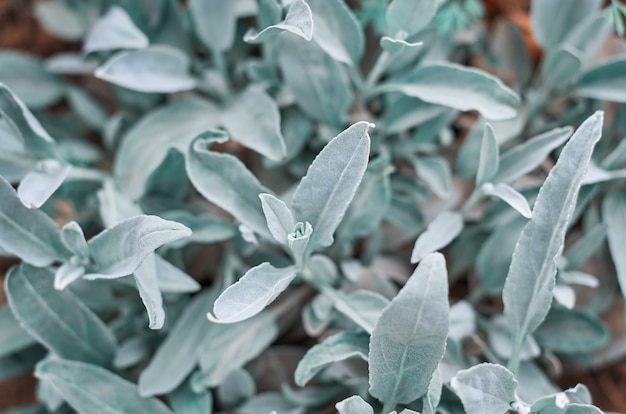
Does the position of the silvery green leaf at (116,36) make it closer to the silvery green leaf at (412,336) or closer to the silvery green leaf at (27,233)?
the silvery green leaf at (27,233)

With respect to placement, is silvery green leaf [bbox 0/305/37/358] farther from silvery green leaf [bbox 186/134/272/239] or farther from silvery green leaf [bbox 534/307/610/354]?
silvery green leaf [bbox 534/307/610/354]

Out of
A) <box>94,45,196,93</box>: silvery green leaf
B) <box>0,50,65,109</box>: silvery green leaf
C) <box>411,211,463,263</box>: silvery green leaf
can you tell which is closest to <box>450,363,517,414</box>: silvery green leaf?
<box>411,211,463,263</box>: silvery green leaf

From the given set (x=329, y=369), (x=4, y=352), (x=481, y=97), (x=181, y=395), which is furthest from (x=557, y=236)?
(x=4, y=352)

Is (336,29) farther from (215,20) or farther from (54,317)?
(54,317)

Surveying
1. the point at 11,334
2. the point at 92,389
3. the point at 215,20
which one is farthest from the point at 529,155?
the point at 11,334

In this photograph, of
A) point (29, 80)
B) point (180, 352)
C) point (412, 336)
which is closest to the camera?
point (412, 336)

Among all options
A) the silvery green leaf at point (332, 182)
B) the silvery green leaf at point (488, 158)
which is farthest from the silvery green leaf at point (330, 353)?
the silvery green leaf at point (488, 158)
